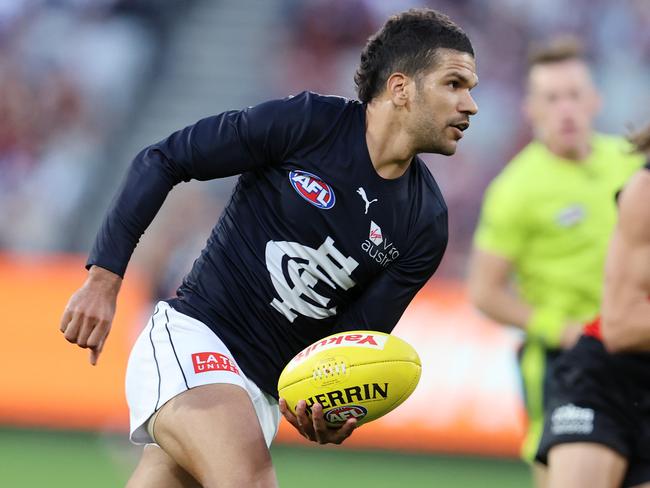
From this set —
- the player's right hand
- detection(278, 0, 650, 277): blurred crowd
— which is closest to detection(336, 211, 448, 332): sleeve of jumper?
the player's right hand

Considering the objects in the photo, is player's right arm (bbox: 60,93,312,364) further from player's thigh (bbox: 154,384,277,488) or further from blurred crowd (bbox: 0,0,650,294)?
blurred crowd (bbox: 0,0,650,294)

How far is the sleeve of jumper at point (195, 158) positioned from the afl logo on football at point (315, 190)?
114 mm

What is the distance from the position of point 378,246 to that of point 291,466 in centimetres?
455

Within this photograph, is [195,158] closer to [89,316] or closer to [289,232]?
[289,232]

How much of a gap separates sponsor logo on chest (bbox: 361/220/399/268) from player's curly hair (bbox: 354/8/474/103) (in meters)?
0.51

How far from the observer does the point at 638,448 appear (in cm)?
452

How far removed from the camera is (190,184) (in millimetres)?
10961

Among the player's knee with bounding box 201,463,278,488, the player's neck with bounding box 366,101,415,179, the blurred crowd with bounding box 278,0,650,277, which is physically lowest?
the player's knee with bounding box 201,463,278,488

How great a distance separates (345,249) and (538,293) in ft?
7.61

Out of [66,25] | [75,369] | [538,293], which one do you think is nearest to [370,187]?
[538,293]

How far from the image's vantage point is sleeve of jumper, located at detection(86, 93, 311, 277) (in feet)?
14.3

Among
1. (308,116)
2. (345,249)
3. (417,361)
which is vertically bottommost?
(417,361)

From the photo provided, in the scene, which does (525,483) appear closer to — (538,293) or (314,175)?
(538,293)

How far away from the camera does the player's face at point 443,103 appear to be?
4.39 meters
